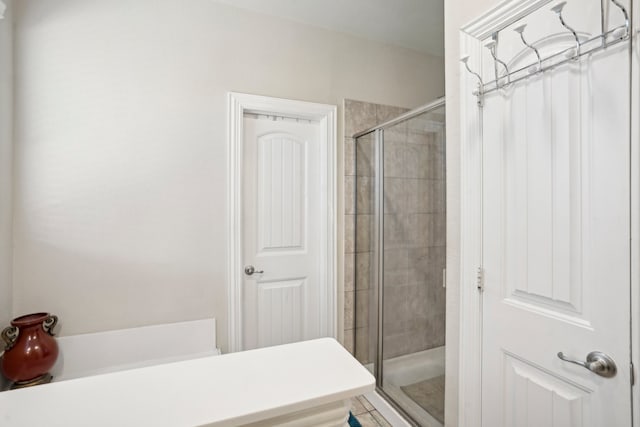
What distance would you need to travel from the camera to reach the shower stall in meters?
1.81

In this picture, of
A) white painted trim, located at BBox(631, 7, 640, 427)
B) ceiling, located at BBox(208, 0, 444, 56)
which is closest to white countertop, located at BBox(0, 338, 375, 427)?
white painted trim, located at BBox(631, 7, 640, 427)

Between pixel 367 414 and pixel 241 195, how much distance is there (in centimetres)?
174

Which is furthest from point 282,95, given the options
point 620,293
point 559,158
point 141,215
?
point 620,293

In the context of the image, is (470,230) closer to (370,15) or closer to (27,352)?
(370,15)

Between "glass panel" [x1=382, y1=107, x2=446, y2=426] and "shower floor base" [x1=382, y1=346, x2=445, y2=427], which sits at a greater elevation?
"glass panel" [x1=382, y1=107, x2=446, y2=426]

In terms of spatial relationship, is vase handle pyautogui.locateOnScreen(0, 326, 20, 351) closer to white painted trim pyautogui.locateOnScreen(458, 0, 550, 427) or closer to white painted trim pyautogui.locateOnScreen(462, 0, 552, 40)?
white painted trim pyautogui.locateOnScreen(458, 0, 550, 427)

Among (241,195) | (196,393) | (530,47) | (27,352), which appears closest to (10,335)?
(27,352)

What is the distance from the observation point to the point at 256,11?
87.5 inches

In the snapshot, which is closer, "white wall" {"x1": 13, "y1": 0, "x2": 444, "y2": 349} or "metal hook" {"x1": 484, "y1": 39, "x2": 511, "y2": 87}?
"metal hook" {"x1": 484, "y1": 39, "x2": 511, "y2": 87}

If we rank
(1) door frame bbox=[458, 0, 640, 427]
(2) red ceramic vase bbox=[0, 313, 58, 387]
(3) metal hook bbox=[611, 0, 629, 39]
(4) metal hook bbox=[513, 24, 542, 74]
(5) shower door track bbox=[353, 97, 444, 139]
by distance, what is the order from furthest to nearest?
1. (5) shower door track bbox=[353, 97, 444, 139]
2. (2) red ceramic vase bbox=[0, 313, 58, 387]
3. (1) door frame bbox=[458, 0, 640, 427]
4. (4) metal hook bbox=[513, 24, 542, 74]
5. (3) metal hook bbox=[611, 0, 629, 39]

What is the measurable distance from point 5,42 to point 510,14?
2.40 metres

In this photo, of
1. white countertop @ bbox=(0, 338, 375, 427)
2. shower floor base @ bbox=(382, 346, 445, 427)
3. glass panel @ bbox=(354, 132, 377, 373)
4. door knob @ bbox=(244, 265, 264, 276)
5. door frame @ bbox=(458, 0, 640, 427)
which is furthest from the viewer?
glass panel @ bbox=(354, 132, 377, 373)

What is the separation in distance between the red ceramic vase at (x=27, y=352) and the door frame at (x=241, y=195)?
0.96 metres

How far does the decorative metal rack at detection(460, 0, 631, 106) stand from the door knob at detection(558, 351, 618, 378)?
896 mm
